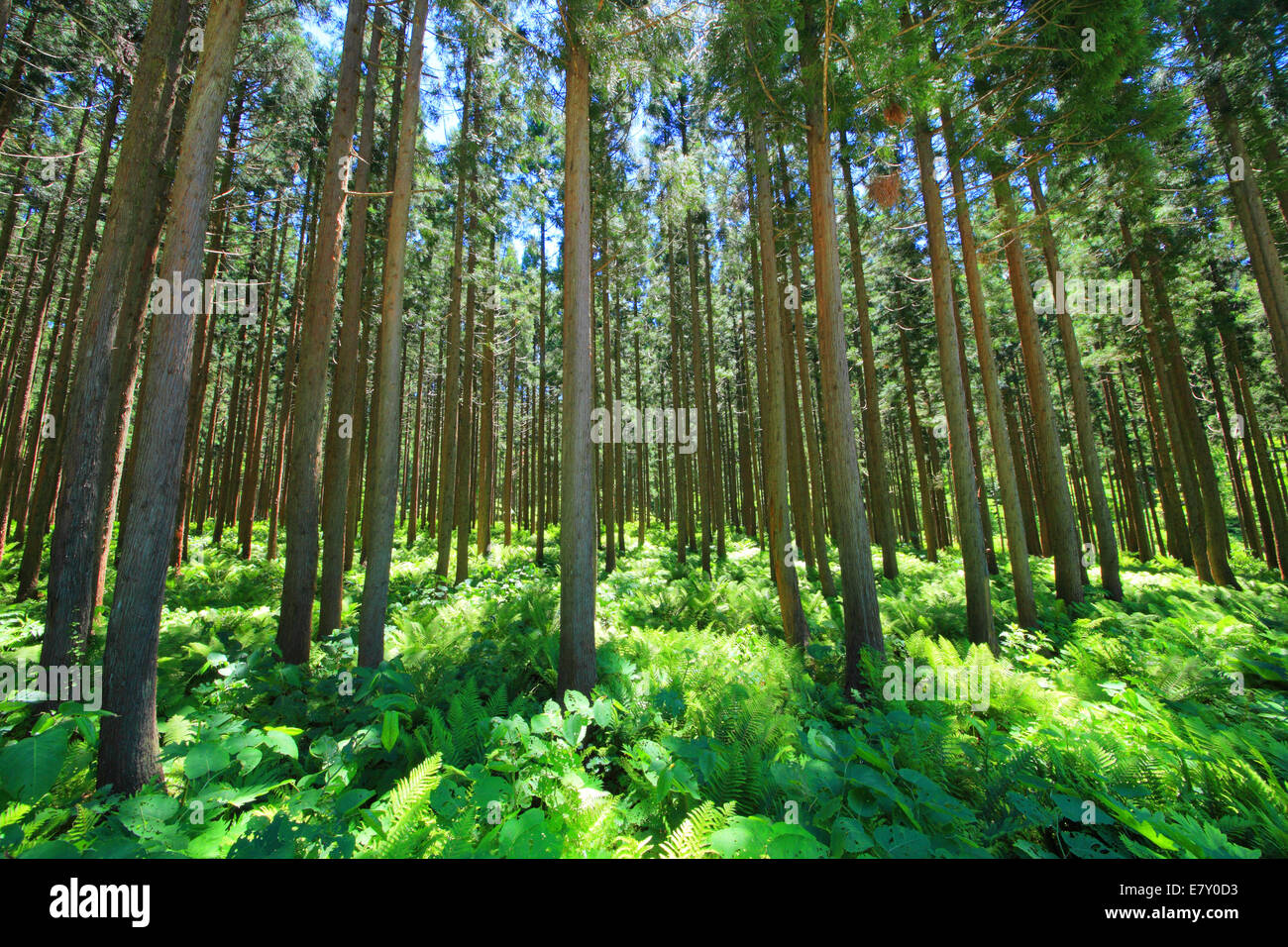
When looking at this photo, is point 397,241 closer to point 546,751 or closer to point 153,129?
point 153,129

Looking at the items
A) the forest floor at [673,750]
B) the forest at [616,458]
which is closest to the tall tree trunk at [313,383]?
the forest at [616,458]

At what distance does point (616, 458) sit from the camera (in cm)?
1731

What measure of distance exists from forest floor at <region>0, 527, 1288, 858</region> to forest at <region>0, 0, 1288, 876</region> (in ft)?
0.14

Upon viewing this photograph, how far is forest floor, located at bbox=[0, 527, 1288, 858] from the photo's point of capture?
261 centimetres

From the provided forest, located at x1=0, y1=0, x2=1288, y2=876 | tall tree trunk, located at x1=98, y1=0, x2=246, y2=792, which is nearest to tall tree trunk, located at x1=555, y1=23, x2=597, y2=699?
forest, located at x1=0, y1=0, x2=1288, y2=876

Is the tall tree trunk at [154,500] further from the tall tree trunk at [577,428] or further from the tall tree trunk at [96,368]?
the tall tree trunk at [577,428]

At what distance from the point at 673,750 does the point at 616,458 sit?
46.5ft

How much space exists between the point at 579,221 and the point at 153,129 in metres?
5.45

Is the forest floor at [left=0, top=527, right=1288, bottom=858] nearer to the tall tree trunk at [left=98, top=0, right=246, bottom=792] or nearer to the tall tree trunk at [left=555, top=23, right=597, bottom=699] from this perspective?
the tall tree trunk at [left=98, top=0, right=246, bottom=792]

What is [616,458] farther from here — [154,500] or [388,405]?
[154,500]

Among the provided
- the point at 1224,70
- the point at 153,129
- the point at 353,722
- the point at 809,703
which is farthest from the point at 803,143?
the point at 1224,70

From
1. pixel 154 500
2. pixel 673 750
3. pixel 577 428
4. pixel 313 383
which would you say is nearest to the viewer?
pixel 673 750

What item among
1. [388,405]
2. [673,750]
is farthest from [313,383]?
[673,750]

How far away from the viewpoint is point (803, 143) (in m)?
7.51
